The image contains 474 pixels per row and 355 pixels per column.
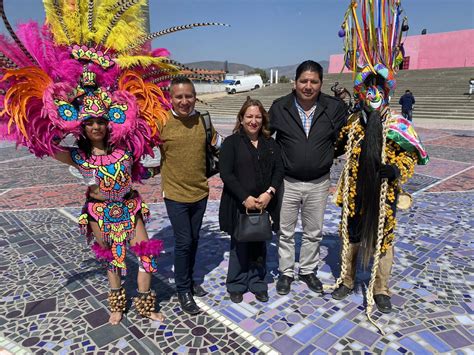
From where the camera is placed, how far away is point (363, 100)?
2793mm

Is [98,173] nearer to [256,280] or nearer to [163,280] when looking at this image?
[163,280]

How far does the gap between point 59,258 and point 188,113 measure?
2.49 m

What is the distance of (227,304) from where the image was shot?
125 inches

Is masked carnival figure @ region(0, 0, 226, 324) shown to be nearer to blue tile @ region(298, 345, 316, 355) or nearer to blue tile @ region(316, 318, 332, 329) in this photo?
blue tile @ region(298, 345, 316, 355)

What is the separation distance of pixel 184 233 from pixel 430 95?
25.8 m

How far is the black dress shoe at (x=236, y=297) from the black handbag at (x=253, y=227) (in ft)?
2.03

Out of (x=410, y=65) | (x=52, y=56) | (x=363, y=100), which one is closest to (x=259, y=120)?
(x=363, y=100)

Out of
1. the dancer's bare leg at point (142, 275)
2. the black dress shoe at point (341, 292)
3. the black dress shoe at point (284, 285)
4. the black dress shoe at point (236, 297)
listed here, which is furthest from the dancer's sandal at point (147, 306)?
the black dress shoe at point (341, 292)

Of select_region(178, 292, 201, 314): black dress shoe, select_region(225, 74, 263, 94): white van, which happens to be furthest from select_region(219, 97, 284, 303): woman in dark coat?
select_region(225, 74, 263, 94): white van

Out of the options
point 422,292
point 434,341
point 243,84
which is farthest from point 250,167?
point 243,84

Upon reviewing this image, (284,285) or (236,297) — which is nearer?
(236,297)

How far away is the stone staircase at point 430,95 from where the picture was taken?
20.1 meters

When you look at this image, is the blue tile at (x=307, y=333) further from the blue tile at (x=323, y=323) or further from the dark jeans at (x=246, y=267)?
the dark jeans at (x=246, y=267)

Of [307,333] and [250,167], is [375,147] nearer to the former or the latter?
[250,167]
